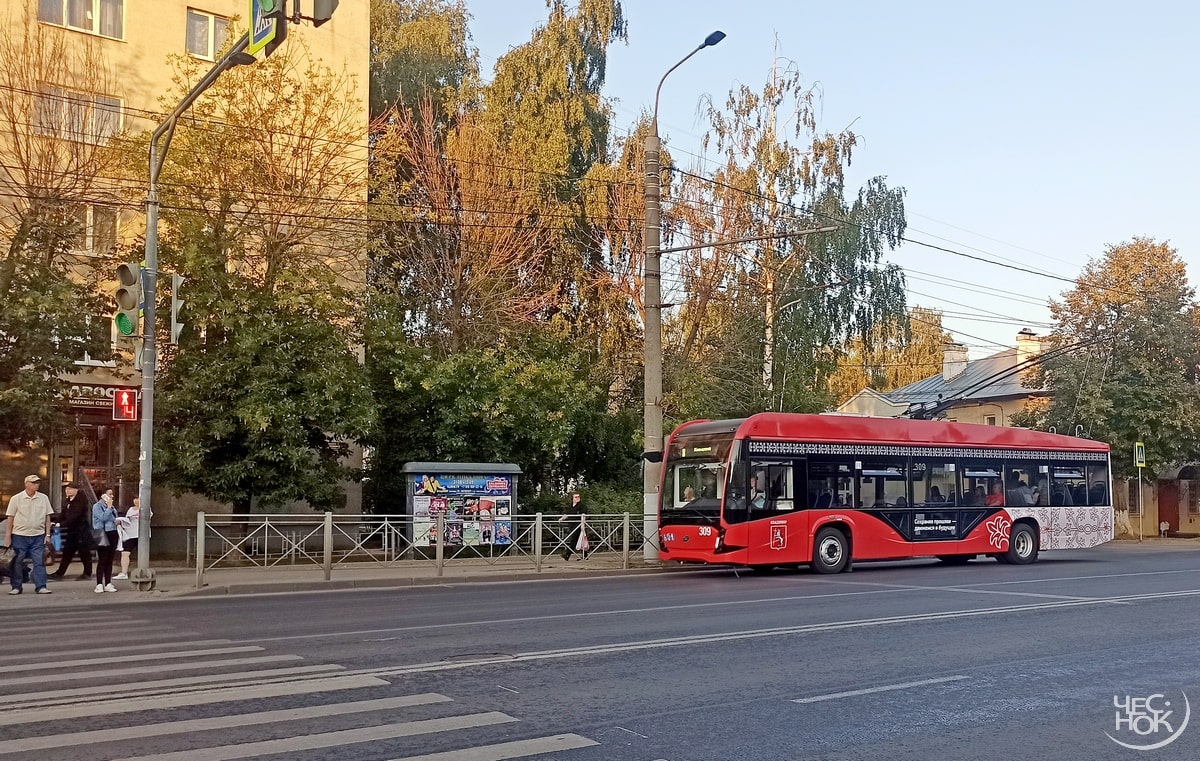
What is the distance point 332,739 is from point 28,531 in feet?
40.1

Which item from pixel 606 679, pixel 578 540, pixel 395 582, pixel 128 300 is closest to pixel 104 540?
pixel 128 300

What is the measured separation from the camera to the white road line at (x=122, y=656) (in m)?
9.60

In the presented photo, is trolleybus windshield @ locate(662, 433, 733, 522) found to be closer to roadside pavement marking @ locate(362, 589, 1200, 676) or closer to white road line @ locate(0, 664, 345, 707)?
roadside pavement marking @ locate(362, 589, 1200, 676)

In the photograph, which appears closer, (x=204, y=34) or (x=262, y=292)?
(x=262, y=292)

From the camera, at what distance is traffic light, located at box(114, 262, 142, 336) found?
55.0 ft

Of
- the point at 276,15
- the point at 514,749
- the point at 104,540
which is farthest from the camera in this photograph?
the point at 104,540

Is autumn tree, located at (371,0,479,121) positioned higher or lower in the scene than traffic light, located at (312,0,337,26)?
higher

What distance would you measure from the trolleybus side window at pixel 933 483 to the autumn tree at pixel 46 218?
56.0 feet

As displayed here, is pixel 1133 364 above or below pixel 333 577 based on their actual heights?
above

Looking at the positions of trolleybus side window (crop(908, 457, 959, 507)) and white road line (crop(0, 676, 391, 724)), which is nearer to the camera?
white road line (crop(0, 676, 391, 724))

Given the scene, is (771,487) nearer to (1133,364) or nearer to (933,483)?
(933,483)

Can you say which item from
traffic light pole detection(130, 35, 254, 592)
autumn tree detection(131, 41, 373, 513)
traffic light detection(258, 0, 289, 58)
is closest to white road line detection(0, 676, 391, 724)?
traffic light detection(258, 0, 289, 58)

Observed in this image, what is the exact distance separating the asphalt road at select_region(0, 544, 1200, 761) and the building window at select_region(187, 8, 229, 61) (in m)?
18.2

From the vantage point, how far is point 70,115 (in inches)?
924
